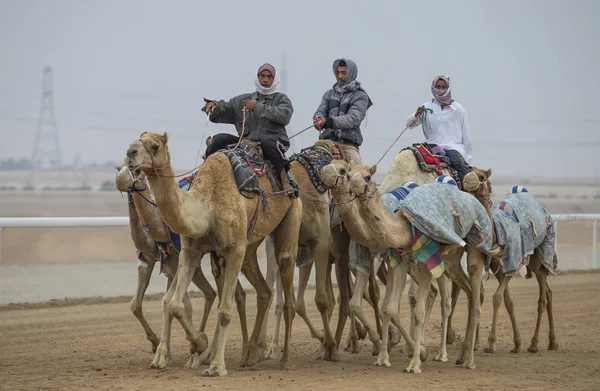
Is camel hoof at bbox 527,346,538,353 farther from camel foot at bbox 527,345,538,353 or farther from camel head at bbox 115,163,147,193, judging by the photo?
camel head at bbox 115,163,147,193

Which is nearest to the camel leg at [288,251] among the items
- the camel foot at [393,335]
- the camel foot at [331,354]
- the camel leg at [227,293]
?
the camel foot at [331,354]

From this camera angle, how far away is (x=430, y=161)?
13164 mm

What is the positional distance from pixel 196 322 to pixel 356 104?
4.08 meters

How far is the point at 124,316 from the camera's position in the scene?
15.6m

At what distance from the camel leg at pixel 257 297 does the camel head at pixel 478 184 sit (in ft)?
8.17

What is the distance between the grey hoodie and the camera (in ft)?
43.7

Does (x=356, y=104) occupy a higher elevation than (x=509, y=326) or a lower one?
higher

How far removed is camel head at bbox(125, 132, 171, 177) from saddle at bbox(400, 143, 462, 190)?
13.0ft

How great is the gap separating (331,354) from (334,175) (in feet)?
8.02

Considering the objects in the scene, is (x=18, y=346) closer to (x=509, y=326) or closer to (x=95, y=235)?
(x=509, y=326)

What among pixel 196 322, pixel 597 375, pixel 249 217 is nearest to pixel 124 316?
pixel 196 322

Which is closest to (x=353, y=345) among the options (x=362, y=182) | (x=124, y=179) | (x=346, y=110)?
(x=346, y=110)

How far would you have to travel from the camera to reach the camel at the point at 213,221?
397 inches

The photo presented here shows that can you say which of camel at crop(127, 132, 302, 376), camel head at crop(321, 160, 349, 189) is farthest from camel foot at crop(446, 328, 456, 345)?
camel head at crop(321, 160, 349, 189)
